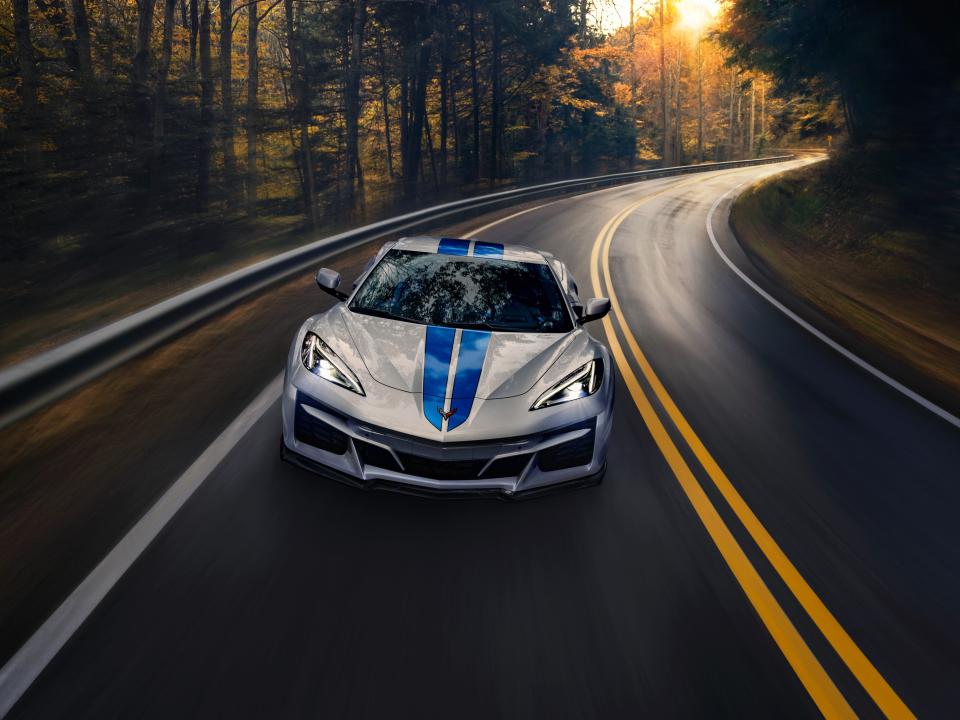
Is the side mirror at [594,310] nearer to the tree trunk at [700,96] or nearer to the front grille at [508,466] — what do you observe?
the front grille at [508,466]

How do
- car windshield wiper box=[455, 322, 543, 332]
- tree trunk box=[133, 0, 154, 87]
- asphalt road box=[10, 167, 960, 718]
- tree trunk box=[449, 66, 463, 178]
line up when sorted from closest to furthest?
asphalt road box=[10, 167, 960, 718] → car windshield wiper box=[455, 322, 543, 332] → tree trunk box=[133, 0, 154, 87] → tree trunk box=[449, 66, 463, 178]

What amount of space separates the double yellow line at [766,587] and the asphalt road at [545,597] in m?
0.02

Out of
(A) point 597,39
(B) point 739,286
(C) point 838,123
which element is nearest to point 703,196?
(C) point 838,123

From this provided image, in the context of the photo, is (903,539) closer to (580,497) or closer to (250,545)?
(580,497)

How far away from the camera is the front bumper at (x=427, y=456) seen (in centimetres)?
387

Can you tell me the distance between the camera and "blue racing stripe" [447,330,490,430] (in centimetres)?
398

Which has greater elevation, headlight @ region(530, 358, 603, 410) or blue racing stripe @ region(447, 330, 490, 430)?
blue racing stripe @ region(447, 330, 490, 430)

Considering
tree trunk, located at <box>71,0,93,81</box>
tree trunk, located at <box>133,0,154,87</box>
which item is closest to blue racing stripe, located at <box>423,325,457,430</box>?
tree trunk, located at <box>133,0,154,87</box>

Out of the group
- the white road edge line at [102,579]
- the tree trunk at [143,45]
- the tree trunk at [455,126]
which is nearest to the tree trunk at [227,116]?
the tree trunk at [143,45]

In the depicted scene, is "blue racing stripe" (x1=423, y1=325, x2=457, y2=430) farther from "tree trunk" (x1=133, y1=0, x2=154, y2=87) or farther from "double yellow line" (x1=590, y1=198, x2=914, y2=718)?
"tree trunk" (x1=133, y1=0, x2=154, y2=87)

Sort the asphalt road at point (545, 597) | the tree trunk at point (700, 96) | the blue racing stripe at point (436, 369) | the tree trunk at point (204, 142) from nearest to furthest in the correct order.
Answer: the asphalt road at point (545, 597) → the blue racing stripe at point (436, 369) → the tree trunk at point (204, 142) → the tree trunk at point (700, 96)

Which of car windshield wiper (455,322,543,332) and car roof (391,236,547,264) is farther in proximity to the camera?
car roof (391,236,547,264)

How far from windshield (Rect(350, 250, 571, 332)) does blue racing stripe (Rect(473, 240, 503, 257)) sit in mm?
139

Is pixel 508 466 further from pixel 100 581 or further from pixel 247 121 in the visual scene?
pixel 247 121
